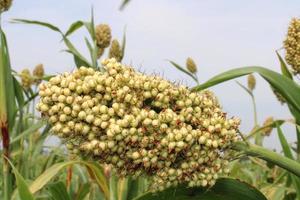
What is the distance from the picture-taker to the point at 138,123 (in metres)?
1.44

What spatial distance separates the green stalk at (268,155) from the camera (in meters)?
1.52

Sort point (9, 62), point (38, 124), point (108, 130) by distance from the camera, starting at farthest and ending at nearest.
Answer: point (38, 124) < point (9, 62) < point (108, 130)

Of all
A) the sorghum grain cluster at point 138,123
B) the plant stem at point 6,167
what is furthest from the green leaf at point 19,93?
the sorghum grain cluster at point 138,123

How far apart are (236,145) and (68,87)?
0.49m

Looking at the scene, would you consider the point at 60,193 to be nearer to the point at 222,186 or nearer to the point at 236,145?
the point at 222,186

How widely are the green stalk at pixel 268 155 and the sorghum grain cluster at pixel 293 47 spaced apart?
5.57ft

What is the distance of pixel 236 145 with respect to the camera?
1.56 m

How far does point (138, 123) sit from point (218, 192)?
459 mm

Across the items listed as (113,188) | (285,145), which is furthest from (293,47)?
(113,188)

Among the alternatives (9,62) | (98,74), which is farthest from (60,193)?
(98,74)

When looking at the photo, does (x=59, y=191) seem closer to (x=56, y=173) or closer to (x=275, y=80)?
(x=56, y=173)

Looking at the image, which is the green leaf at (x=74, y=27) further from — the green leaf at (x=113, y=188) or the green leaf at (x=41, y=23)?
the green leaf at (x=113, y=188)

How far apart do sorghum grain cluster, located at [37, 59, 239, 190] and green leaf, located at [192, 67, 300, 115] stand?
5.7 inches

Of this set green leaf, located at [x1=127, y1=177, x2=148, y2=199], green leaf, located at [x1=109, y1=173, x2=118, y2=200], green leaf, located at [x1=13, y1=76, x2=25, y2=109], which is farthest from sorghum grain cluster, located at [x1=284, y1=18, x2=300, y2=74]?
green leaf, located at [x1=13, y1=76, x2=25, y2=109]
